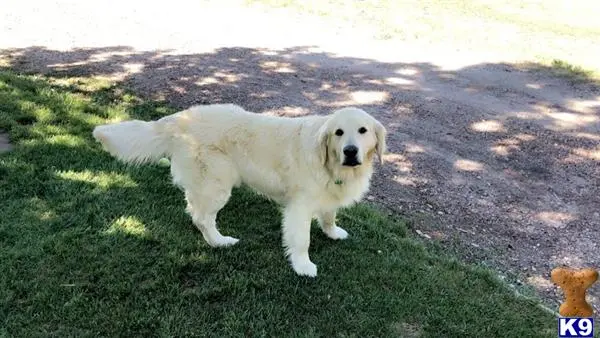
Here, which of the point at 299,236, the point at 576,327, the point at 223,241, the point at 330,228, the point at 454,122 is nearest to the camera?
the point at 576,327

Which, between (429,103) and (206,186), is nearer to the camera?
(206,186)

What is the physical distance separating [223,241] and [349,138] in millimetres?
1458

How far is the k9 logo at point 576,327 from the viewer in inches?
129

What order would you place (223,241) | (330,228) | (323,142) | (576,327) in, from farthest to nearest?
(330,228) → (223,241) → (323,142) → (576,327)

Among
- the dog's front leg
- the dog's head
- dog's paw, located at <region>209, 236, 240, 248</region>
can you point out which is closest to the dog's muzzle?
the dog's head

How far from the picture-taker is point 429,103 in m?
8.50

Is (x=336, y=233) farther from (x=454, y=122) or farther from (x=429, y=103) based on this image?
(x=429, y=103)

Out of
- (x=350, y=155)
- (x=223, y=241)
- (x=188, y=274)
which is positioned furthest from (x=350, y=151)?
(x=188, y=274)

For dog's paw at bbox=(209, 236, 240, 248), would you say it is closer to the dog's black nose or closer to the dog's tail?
the dog's tail

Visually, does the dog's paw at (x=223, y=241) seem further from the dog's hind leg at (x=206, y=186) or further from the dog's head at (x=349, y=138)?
the dog's head at (x=349, y=138)

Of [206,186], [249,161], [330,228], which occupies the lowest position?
[330,228]

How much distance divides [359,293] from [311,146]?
118cm

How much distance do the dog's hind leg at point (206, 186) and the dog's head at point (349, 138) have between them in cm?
85

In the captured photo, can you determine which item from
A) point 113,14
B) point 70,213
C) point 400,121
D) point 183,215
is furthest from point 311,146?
point 113,14
